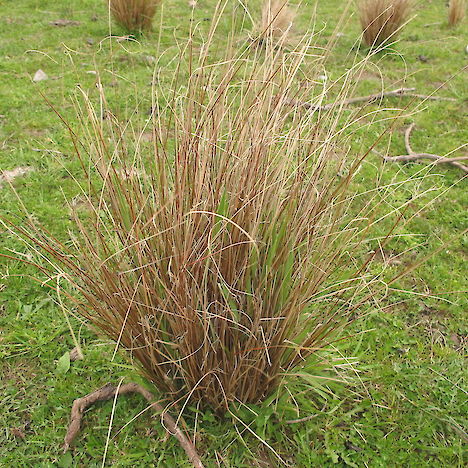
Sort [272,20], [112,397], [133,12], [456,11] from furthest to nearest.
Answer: [456,11] < [133,12] < [112,397] < [272,20]

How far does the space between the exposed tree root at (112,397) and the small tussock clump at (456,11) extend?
597cm

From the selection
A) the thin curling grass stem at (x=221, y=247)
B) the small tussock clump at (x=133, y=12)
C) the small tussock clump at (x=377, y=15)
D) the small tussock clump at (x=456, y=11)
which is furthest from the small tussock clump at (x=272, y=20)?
the small tussock clump at (x=456, y=11)

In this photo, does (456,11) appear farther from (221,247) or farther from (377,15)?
(221,247)

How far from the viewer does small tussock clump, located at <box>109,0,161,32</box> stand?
5.13m

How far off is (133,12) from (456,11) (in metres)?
3.77

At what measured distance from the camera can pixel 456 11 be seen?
6008mm

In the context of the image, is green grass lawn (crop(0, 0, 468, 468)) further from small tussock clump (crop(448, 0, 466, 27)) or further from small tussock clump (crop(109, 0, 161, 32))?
small tussock clump (crop(448, 0, 466, 27))

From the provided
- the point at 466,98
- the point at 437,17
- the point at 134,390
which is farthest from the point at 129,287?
the point at 437,17

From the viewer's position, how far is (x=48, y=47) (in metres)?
5.03

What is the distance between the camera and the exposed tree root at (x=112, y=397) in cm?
179

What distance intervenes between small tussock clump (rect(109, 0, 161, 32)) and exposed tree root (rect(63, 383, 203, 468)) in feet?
13.5

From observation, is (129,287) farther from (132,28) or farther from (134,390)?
(132,28)

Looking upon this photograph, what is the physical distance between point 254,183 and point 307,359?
72 cm

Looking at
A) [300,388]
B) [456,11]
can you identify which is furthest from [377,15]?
[300,388]
